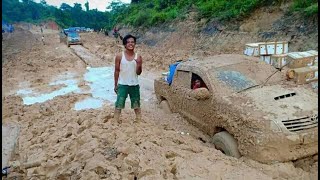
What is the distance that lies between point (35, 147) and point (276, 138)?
12.9ft

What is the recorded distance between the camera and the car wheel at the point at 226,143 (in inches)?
194

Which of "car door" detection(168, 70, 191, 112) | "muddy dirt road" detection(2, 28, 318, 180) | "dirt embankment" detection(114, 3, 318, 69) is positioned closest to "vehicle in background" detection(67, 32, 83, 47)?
"dirt embankment" detection(114, 3, 318, 69)

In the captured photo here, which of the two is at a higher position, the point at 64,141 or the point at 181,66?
the point at 181,66

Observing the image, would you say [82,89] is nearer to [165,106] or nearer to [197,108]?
[165,106]

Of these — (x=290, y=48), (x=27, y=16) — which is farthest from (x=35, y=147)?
(x=27, y=16)

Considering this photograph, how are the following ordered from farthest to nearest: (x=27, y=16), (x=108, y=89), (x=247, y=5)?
(x=27, y=16), (x=247, y=5), (x=108, y=89)

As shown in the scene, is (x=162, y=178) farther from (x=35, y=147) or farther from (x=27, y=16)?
(x=27, y=16)

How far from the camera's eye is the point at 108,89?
1209cm

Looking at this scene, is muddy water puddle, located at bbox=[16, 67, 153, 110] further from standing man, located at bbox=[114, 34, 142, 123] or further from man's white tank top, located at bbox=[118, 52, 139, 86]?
man's white tank top, located at bbox=[118, 52, 139, 86]

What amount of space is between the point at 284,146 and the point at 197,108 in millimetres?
2007

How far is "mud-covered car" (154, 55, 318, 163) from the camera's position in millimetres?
4516

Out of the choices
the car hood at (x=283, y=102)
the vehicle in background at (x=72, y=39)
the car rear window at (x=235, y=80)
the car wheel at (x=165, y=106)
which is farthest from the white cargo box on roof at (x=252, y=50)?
the vehicle in background at (x=72, y=39)

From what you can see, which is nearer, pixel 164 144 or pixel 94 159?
pixel 94 159

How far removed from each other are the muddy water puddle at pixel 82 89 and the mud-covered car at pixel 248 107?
362 centimetres
